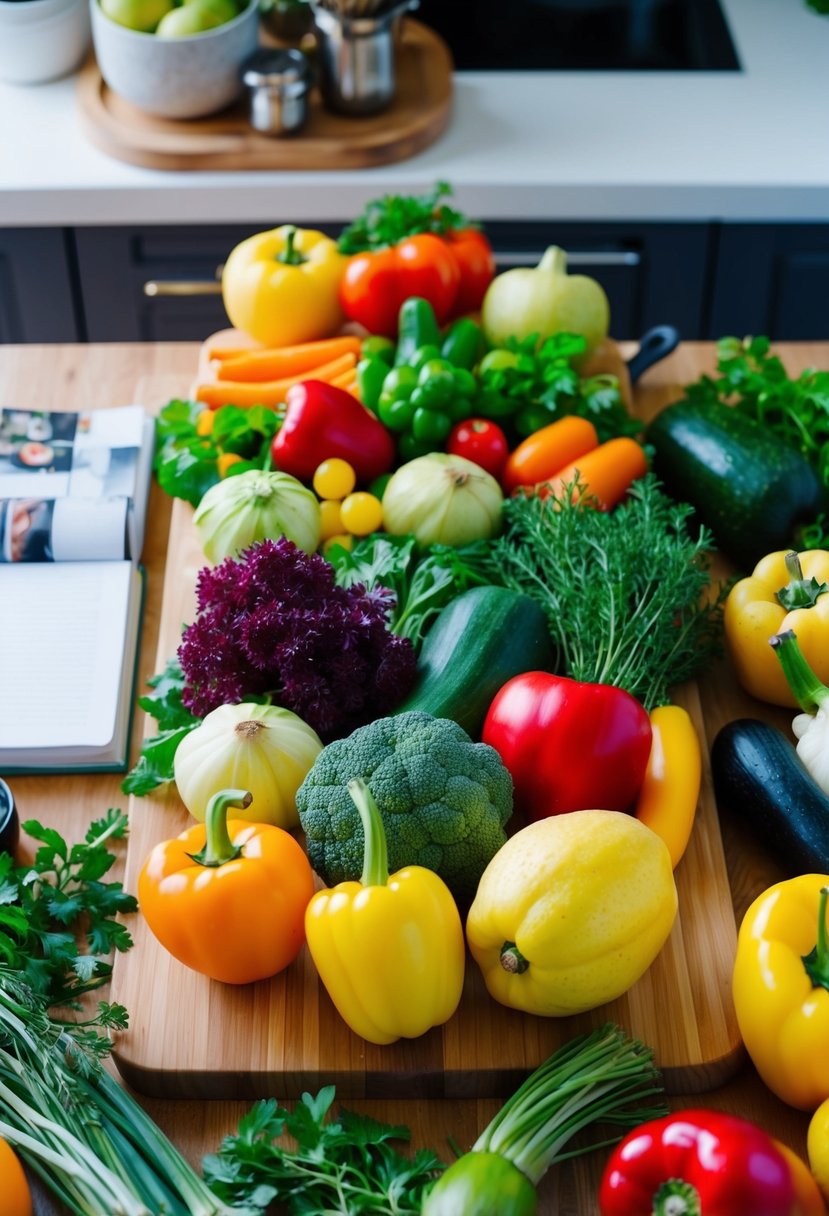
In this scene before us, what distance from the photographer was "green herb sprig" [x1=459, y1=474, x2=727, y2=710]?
4.81 feet

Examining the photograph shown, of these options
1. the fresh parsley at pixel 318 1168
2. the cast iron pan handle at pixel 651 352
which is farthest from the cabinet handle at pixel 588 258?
the fresh parsley at pixel 318 1168

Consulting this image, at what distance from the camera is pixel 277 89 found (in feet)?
7.64

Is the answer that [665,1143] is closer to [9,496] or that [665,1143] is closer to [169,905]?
[169,905]

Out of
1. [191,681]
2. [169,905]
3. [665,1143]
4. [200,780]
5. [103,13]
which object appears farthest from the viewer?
[103,13]

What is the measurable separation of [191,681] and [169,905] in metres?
0.32

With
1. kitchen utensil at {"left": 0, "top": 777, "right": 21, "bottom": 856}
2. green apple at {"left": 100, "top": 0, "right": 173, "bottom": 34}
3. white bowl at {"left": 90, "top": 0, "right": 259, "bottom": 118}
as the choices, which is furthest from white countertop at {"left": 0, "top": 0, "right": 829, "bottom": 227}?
kitchen utensil at {"left": 0, "top": 777, "right": 21, "bottom": 856}

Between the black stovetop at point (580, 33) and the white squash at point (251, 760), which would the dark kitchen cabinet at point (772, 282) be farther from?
the white squash at point (251, 760)

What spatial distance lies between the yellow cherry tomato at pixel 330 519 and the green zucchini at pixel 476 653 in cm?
23

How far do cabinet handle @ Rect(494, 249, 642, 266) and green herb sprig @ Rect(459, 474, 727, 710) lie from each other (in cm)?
96

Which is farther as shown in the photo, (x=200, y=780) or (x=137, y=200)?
(x=137, y=200)

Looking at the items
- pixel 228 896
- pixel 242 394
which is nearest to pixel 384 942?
pixel 228 896

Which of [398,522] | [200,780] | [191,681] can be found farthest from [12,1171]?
[398,522]

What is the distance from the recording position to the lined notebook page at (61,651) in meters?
1.48

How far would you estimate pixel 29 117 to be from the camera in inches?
98.7
